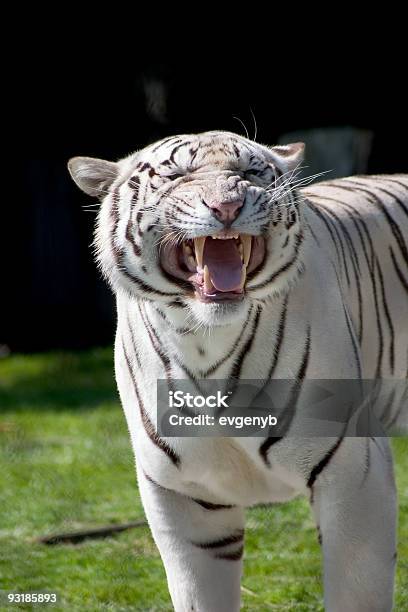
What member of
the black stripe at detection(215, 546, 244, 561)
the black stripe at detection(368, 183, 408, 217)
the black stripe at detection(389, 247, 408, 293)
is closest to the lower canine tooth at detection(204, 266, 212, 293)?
the black stripe at detection(215, 546, 244, 561)

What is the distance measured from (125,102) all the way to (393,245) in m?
4.27

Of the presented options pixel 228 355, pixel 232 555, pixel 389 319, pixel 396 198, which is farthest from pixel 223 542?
pixel 396 198

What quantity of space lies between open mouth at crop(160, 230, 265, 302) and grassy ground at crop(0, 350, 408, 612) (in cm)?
114

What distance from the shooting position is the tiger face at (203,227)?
198cm

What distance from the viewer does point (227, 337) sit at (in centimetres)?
215

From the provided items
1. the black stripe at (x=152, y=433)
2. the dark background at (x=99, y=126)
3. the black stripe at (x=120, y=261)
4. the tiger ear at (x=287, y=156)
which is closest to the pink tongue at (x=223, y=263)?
the black stripe at (x=120, y=261)

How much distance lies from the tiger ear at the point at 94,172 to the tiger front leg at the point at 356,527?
2.04ft

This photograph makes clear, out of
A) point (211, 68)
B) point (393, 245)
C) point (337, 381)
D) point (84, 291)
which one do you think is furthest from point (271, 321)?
point (84, 291)

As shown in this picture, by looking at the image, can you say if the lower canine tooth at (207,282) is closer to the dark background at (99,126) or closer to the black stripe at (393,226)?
the black stripe at (393,226)

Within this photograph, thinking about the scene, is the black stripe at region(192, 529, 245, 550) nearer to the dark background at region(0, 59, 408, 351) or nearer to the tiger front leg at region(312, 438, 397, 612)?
the tiger front leg at region(312, 438, 397, 612)

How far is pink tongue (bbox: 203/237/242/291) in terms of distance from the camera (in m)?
2.00

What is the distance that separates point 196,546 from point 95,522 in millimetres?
1482

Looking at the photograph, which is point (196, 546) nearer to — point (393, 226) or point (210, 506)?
point (210, 506)

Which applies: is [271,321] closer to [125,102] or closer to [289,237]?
[289,237]
